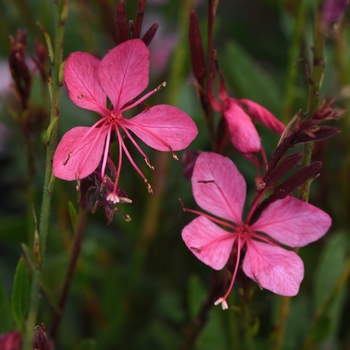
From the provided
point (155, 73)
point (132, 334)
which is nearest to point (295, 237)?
point (132, 334)

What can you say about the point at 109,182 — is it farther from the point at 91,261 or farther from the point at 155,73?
the point at 155,73

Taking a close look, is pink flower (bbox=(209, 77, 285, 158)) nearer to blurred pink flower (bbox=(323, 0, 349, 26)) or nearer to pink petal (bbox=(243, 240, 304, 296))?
pink petal (bbox=(243, 240, 304, 296))

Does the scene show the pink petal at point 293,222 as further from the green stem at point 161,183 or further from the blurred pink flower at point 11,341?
the green stem at point 161,183

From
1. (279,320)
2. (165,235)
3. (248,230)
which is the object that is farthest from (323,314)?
(165,235)

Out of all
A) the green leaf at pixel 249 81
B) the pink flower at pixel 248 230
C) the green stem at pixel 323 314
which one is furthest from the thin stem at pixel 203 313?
the green leaf at pixel 249 81

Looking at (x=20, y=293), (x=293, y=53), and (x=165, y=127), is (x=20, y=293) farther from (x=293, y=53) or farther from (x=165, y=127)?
(x=293, y=53)

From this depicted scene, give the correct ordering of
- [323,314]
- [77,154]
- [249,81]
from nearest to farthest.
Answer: [77,154], [323,314], [249,81]
